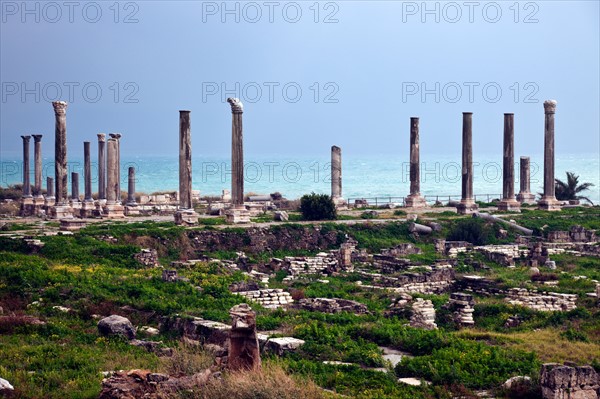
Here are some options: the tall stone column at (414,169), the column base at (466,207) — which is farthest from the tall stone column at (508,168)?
the tall stone column at (414,169)

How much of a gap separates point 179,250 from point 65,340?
561 inches

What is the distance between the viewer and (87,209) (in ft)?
155

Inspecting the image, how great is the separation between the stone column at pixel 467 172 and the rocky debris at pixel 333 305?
20961 millimetres

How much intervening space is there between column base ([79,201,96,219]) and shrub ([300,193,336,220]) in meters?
10.4

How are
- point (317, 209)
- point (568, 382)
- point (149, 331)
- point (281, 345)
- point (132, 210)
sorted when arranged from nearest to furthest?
point (568, 382), point (281, 345), point (149, 331), point (317, 209), point (132, 210)

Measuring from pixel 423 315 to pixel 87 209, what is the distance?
26.3 metres

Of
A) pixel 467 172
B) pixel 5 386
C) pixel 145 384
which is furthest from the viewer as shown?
pixel 467 172

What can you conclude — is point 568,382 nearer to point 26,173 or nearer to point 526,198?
point 526,198

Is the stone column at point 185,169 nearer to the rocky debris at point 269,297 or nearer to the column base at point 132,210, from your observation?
the column base at point 132,210

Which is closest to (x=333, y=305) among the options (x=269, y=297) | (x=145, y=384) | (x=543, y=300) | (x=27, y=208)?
(x=269, y=297)

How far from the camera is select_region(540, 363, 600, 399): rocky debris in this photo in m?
16.3

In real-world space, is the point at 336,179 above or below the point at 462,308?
above

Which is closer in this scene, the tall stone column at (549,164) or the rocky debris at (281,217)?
the rocky debris at (281,217)

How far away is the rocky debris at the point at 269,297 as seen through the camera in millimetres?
25969
